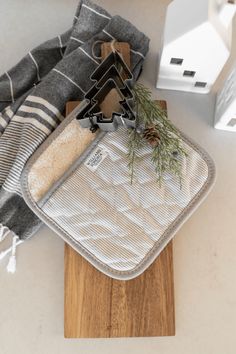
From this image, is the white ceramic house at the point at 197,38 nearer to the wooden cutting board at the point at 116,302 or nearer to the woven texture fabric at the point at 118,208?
the woven texture fabric at the point at 118,208

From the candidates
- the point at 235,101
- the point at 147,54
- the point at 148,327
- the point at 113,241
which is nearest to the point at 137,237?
the point at 113,241

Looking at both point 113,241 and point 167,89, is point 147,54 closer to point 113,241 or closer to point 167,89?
point 167,89

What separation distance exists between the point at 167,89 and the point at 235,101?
6.3 inches

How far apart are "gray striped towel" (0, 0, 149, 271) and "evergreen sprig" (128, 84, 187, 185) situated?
126 mm

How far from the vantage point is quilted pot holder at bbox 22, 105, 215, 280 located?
608 millimetres

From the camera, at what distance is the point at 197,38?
1.91 ft

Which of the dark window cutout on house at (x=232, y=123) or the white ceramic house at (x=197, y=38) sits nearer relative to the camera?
the white ceramic house at (x=197, y=38)

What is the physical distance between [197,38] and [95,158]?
0.23m

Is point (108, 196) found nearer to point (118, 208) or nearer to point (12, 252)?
point (118, 208)

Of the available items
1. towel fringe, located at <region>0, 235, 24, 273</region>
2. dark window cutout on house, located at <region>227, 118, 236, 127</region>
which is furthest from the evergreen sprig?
towel fringe, located at <region>0, 235, 24, 273</region>

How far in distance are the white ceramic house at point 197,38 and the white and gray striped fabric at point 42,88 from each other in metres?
0.11

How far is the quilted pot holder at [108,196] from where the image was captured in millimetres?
608

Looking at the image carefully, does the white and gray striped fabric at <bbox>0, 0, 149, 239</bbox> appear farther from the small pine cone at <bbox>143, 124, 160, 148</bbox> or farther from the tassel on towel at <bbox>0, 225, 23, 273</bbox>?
the small pine cone at <bbox>143, 124, 160, 148</bbox>

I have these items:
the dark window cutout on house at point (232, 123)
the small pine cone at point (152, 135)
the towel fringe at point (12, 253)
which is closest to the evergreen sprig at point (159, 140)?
the small pine cone at point (152, 135)
